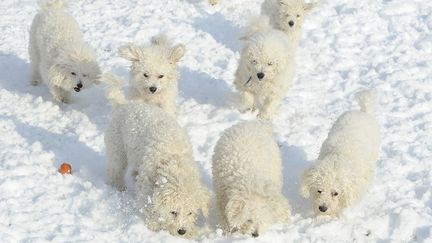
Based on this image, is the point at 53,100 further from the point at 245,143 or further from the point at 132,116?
the point at 245,143

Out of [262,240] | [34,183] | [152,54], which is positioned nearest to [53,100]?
[152,54]

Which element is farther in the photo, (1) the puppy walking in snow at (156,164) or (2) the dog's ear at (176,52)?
(2) the dog's ear at (176,52)

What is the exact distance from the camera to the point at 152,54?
322 inches

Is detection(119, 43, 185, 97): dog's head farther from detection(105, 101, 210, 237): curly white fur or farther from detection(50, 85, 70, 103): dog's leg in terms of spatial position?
detection(50, 85, 70, 103): dog's leg

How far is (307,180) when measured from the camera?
21.4 feet

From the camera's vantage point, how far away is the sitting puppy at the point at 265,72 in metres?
8.80

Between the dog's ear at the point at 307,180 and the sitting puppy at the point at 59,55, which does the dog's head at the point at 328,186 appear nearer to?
the dog's ear at the point at 307,180

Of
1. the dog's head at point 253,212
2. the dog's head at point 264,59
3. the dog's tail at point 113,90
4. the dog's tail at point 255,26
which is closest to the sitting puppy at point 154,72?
the dog's tail at point 113,90

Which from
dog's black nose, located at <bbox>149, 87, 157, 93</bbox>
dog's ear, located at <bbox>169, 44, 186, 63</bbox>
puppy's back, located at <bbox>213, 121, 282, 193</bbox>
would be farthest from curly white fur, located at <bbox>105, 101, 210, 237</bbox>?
dog's ear, located at <bbox>169, 44, 186, 63</bbox>

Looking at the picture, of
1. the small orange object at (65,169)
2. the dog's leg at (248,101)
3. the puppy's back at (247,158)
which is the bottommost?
the dog's leg at (248,101)

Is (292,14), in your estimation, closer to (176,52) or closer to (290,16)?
(290,16)

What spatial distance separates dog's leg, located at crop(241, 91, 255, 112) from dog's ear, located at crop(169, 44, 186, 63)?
1400 mm

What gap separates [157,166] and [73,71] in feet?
11.1

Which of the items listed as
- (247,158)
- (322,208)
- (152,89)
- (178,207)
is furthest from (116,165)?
(322,208)
